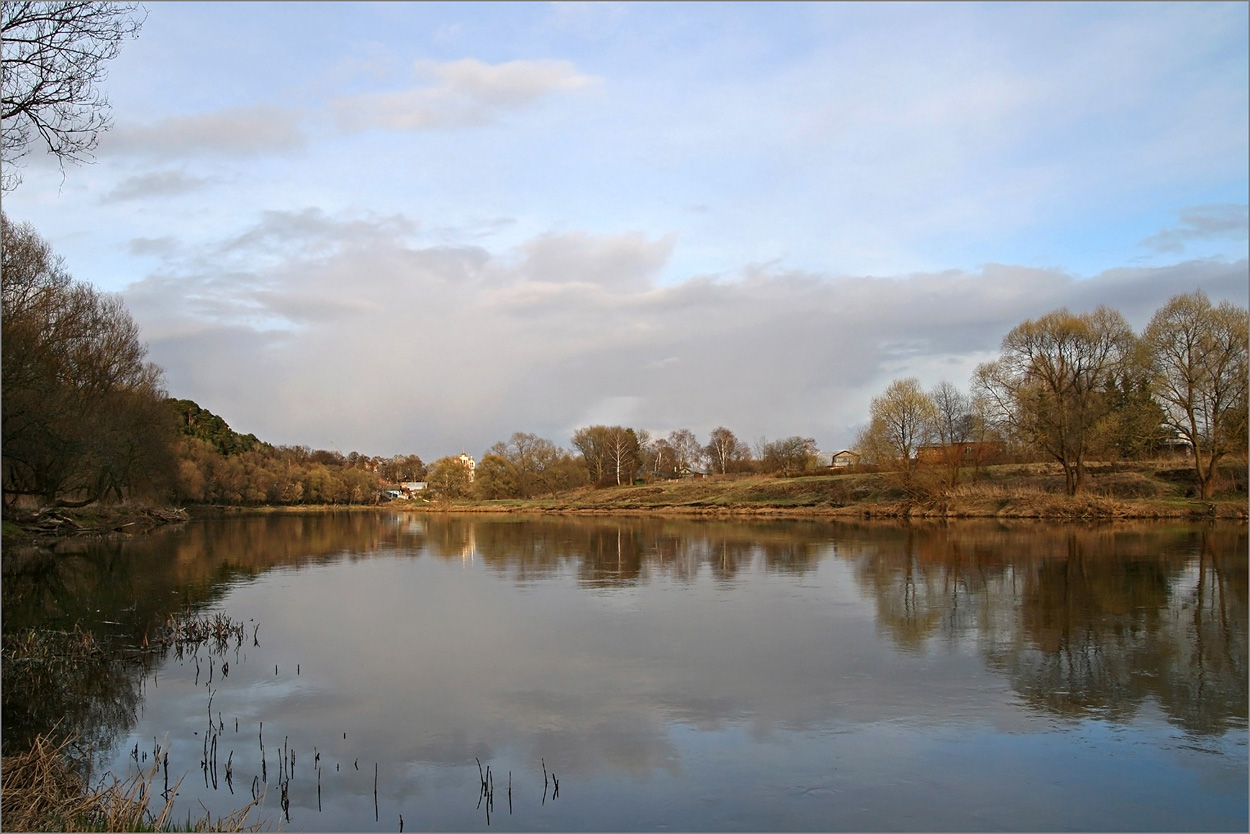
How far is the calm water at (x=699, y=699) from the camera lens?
657 cm

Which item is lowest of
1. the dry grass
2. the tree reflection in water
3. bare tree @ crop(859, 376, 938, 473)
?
the tree reflection in water

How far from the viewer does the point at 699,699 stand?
9.46 m

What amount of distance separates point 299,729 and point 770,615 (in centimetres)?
868

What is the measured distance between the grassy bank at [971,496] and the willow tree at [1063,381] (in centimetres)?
233

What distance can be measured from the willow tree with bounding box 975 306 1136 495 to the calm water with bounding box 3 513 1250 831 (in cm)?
1950

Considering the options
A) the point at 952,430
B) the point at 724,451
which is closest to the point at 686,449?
the point at 724,451

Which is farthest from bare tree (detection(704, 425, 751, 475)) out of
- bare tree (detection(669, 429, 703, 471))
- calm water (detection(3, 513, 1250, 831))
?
calm water (detection(3, 513, 1250, 831))

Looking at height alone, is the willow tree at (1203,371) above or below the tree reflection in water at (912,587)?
above

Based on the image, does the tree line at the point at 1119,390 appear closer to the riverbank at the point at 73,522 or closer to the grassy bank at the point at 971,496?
the grassy bank at the point at 971,496

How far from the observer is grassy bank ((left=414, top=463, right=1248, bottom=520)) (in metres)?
36.6

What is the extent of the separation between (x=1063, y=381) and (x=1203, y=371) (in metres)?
5.83

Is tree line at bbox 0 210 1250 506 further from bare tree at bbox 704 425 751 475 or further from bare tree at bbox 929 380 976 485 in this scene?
bare tree at bbox 704 425 751 475

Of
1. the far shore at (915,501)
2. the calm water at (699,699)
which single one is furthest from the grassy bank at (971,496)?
the calm water at (699,699)

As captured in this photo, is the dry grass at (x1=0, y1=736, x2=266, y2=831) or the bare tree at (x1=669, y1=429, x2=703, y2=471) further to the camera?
the bare tree at (x1=669, y1=429, x2=703, y2=471)
